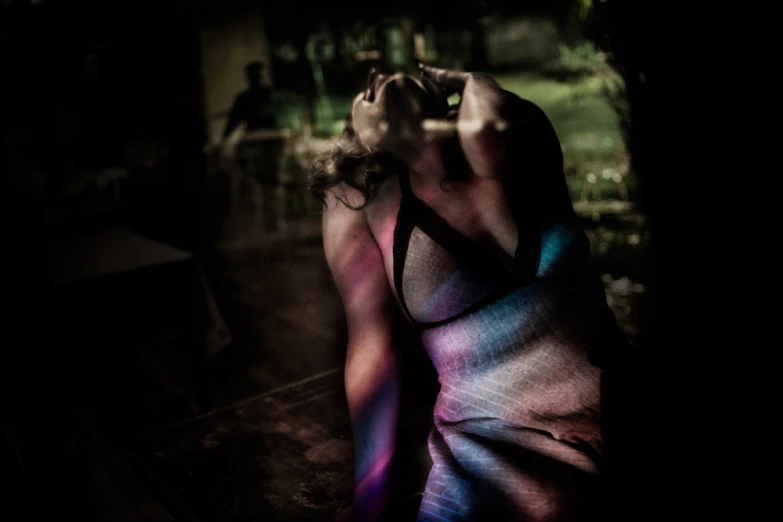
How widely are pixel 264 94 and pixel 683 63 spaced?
593cm

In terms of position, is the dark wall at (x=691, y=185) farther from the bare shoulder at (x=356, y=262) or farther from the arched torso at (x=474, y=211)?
the bare shoulder at (x=356, y=262)

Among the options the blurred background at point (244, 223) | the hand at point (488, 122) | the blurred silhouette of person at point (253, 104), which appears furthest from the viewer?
the blurred silhouette of person at point (253, 104)

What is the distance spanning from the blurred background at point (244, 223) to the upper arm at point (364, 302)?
1.47ft

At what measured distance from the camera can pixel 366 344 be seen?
147 centimetres

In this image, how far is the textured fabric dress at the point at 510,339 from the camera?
4.42 ft

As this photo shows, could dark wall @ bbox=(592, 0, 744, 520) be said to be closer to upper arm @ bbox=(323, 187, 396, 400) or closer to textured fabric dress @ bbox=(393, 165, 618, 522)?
textured fabric dress @ bbox=(393, 165, 618, 522)

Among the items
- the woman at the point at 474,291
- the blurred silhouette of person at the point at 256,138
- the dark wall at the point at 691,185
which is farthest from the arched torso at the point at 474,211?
the blurred silhouette of person at the point at 256,138

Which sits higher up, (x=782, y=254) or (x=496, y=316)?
(x=782, y=254)

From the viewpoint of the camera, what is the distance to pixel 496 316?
4.52 feet

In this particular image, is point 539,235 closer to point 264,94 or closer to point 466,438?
point 466,438

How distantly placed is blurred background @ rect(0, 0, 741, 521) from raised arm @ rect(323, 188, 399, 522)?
313mm

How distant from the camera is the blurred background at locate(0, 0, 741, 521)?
101 centimetres

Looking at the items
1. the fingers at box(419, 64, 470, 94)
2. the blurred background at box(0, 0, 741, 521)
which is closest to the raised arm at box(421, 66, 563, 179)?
the fingers at box(419, 64, 470, 94)

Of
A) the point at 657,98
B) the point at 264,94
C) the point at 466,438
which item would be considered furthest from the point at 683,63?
the point at 264,94
